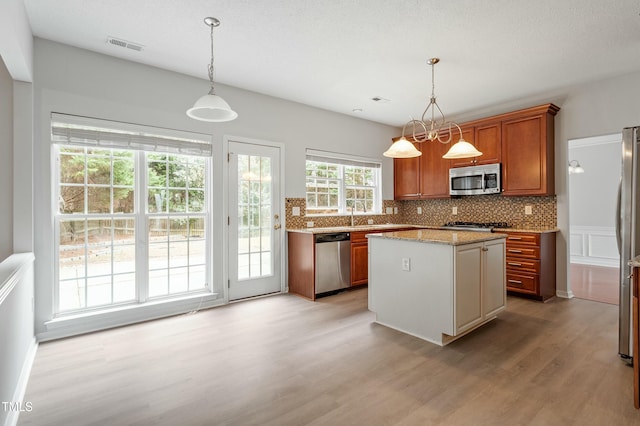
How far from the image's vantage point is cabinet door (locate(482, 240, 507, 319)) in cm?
317

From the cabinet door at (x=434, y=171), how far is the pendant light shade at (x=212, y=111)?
3975 mm

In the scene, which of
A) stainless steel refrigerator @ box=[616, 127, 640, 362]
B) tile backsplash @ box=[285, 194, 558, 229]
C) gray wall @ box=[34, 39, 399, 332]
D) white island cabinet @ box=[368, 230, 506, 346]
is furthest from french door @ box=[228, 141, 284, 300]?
stainless steel refrigerator @ box=[616, 127, 640, 362]

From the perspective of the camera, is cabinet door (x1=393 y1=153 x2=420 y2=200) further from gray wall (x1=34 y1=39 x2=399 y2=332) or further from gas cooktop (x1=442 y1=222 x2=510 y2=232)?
gray wall (x1=34 y1=39 x2=399 y2=332)

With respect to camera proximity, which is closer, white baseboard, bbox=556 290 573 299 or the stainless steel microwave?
white baseboard, bbox=556 290 573 299

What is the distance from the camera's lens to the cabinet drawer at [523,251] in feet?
13.8

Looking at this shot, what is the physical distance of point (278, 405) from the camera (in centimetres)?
201

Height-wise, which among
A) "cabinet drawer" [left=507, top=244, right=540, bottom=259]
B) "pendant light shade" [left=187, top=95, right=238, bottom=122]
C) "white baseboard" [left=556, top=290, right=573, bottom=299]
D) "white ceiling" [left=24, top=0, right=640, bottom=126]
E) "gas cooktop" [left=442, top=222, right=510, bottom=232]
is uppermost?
"white ceiling" [left=24, top=0, right=640, bottom=126]

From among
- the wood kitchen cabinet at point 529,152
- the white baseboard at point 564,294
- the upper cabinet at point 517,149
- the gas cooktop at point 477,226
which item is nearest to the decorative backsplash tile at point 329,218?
the upper cabinet at point 517,149

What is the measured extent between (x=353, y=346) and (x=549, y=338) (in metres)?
1.79

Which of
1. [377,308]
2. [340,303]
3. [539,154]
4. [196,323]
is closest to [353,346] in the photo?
[377,308]

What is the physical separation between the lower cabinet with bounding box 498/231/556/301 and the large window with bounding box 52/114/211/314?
13.1 feet

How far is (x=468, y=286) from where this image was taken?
9.60 ft

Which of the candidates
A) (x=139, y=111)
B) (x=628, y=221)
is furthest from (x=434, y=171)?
(x=139, y=111)

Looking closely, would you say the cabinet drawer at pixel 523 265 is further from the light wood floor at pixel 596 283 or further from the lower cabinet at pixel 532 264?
the light wood floor at pixel 596 283
